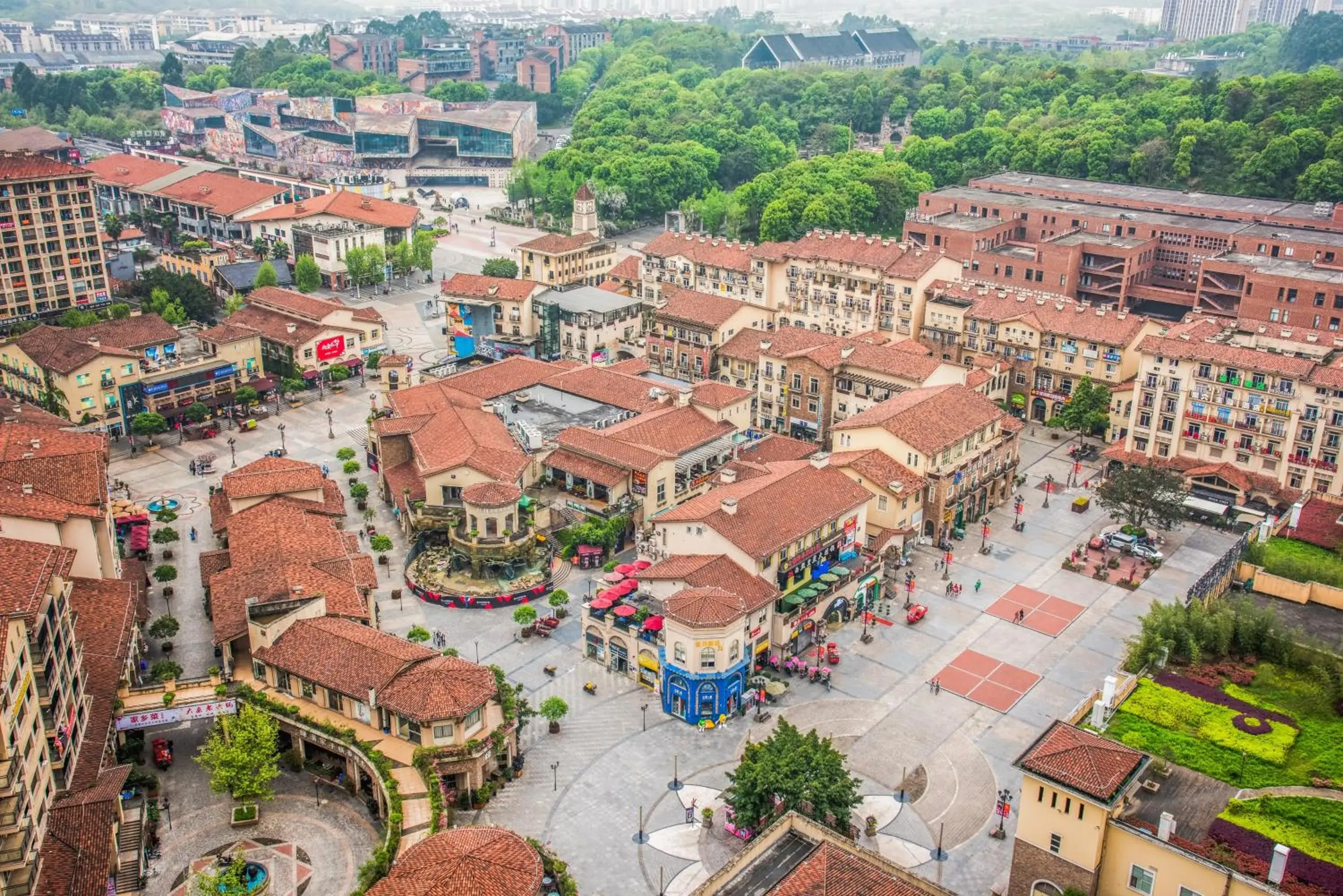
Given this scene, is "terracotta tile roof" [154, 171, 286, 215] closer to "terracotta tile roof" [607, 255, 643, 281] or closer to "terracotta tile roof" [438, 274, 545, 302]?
"terracotta tile roof" [438, 274, 545, 302]

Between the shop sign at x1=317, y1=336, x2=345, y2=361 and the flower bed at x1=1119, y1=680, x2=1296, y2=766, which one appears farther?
the shop sign at x1=317, y1=336, x2=345, y2=361

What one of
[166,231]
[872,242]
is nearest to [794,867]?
[872,242]

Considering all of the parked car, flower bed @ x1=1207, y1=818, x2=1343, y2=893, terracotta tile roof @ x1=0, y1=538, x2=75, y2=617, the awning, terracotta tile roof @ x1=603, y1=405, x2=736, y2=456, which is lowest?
the parked car

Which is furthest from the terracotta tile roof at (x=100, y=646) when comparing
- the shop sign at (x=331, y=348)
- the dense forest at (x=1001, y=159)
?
the dense forest at (x=1001, y=159)

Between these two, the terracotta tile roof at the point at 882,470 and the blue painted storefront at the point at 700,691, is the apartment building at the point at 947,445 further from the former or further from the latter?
the blue painted storefront at the point at 700,691

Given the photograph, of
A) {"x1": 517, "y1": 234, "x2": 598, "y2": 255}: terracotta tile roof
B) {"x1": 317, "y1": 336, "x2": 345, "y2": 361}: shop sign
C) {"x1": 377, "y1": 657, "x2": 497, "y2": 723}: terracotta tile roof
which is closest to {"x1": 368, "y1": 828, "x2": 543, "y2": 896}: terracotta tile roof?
{"x1": 377, "y1": 657, "x2": 497, "y2": 723}: terracotta tile roof

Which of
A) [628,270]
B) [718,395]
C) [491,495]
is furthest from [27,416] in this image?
[628,270]

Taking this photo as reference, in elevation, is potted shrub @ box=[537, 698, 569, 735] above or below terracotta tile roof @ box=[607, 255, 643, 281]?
below

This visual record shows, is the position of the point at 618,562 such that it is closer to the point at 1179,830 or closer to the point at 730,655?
the point at 730,655
